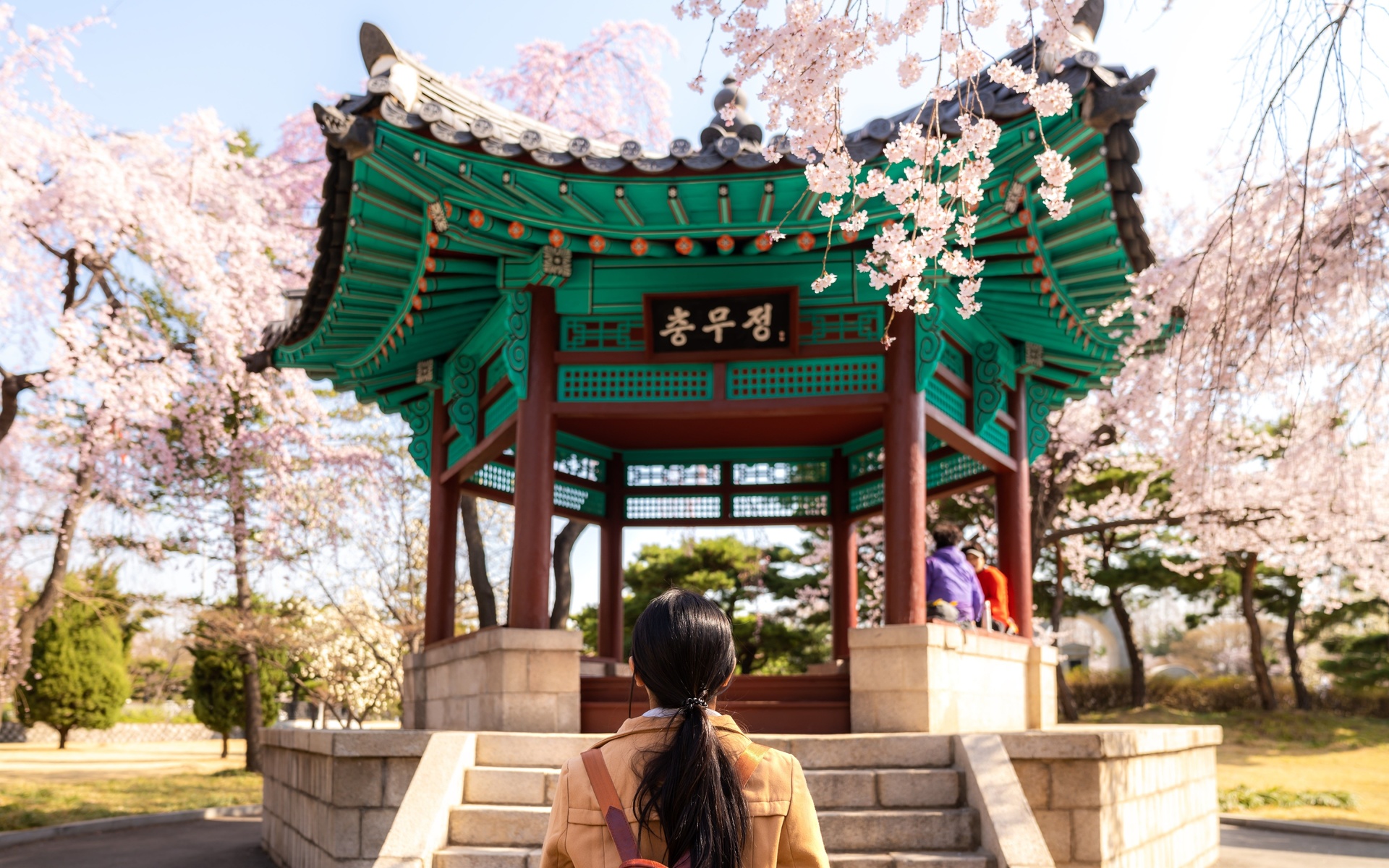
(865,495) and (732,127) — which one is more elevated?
(732,127)

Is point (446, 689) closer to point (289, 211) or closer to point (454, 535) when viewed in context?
point (454, 535)

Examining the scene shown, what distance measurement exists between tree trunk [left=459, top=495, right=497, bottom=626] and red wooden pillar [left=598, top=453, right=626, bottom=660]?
10.6 ft

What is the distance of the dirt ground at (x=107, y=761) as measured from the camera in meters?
19.5

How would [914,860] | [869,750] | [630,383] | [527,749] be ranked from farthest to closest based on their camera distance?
1. [630,383]
2. [527,749]
3. [869,750]
4. [914,860]

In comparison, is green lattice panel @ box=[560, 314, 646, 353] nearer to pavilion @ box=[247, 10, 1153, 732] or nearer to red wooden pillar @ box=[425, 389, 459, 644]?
pavilion @ box=[247, 10, 1153, 732]

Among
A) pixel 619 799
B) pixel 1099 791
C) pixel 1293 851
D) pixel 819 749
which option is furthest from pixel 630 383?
pixel 1293 851

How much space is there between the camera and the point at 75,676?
2620 cm

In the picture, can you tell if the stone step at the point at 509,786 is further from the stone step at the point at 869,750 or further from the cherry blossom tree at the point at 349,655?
the cherry blossom tree at the point at 349,655

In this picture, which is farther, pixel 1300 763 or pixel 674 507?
pixel 1300 763

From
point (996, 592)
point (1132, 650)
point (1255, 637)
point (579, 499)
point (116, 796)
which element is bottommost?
point (116, 796)

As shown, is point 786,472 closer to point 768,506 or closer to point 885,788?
point 768,506

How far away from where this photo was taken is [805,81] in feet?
13.4

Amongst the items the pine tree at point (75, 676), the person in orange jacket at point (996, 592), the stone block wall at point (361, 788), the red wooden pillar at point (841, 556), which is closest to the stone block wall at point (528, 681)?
the stone block wall at point (361, 788)

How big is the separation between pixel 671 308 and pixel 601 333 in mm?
568
